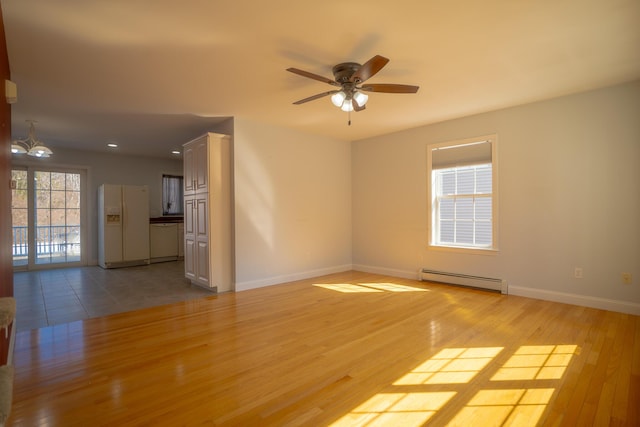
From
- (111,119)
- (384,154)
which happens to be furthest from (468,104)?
(111,119)

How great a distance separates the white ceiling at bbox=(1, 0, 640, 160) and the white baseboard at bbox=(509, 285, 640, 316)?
240 centimetres

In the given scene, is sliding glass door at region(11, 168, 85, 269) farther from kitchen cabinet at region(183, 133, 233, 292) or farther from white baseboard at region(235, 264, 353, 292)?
white baseboard at region(235, 264, 353, 292)

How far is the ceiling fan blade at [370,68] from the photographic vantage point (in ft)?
7.68

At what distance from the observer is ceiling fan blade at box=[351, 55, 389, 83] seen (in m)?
2.34

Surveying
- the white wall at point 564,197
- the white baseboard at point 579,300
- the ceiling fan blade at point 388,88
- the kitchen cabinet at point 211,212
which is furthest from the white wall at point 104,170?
the white baseboard at point 579,300

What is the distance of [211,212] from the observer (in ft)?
14.9

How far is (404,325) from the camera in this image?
3.24 metres

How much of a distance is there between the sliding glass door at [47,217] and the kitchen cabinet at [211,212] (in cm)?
396

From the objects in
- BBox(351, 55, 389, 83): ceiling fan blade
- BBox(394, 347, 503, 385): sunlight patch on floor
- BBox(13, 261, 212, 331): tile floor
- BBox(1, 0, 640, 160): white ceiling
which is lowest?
BBox(13, 261, 212, 331): tile floor

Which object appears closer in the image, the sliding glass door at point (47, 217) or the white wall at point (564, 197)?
the white wall at point (564, 197)

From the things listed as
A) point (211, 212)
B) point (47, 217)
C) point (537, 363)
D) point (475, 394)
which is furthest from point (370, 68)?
point (47, 217)

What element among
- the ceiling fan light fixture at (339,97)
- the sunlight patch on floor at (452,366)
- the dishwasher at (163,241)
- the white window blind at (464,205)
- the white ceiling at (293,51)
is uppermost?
the white ceiling at (293,51)

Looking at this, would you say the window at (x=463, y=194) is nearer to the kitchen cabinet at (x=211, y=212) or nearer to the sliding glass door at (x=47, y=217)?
the kitchen cabinet at (x=211, y=212)

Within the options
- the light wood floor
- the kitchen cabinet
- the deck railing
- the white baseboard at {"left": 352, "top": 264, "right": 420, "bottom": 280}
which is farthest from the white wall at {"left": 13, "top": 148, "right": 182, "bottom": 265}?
the white baseboard at {"left": 352, "top": 264, "right": 420, "bottom": 280}
